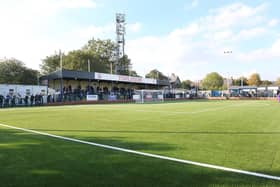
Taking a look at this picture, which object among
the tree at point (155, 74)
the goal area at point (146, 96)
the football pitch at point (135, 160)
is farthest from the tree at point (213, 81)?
the football pitch at point (135, 160)

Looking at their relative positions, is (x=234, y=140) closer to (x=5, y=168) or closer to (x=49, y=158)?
(x=49, y=158)

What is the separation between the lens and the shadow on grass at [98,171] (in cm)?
316

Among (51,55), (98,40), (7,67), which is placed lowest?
(7,67)

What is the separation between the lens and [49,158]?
4.31 metres

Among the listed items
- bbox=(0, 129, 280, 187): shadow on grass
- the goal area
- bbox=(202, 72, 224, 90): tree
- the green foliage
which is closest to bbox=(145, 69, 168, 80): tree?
bbox=(202, 72, 224, 90): tree

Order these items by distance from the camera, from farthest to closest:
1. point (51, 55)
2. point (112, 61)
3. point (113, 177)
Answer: point (112, 61) → point (51, 55) → point (113, 177)

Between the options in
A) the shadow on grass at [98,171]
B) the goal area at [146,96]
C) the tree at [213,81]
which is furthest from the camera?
the tree at [213,81]

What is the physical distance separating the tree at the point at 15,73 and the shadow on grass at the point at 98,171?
42.4m

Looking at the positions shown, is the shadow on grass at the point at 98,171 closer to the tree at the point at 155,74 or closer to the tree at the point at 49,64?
the tree at the point at 49,64

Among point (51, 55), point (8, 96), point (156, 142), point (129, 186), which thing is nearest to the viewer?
point (129, 186)

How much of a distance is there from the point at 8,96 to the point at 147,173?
29299mm

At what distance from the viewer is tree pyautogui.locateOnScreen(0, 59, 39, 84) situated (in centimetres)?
4139

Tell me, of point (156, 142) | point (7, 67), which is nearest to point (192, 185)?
point (156, 142)

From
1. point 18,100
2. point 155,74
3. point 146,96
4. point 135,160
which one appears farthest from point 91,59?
point 135,160
